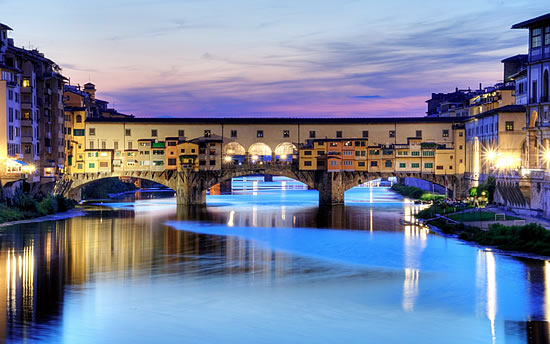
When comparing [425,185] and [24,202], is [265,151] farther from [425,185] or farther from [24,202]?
[425,185]

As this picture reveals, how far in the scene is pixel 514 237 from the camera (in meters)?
33.4

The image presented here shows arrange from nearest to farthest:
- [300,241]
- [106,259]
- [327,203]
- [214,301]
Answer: [214,301], [106,259], [300,241], [327,203]

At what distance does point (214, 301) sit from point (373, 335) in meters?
6.30

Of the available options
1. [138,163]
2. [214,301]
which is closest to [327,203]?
[138,163]

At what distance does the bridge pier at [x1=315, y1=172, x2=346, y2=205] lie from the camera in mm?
64250

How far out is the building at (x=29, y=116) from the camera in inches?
1818

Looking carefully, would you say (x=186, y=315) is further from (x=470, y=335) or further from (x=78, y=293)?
(x=470, y=335)

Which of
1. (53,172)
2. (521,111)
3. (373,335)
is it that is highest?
(521,111)

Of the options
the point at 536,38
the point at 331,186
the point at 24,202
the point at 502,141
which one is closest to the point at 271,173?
the point at 331,186

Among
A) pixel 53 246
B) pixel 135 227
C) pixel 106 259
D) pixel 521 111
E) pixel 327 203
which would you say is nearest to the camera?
pixel 106 259

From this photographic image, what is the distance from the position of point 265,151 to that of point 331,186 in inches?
287

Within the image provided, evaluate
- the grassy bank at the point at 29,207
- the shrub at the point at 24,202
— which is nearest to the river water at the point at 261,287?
the grassy bank at the point at 29,207

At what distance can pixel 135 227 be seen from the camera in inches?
1783

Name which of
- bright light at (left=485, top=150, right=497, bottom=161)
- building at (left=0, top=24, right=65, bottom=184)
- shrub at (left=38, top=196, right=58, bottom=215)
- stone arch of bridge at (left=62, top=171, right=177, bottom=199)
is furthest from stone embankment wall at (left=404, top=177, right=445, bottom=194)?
shrub at (left=38, top=196, right=58, bottom=215)
